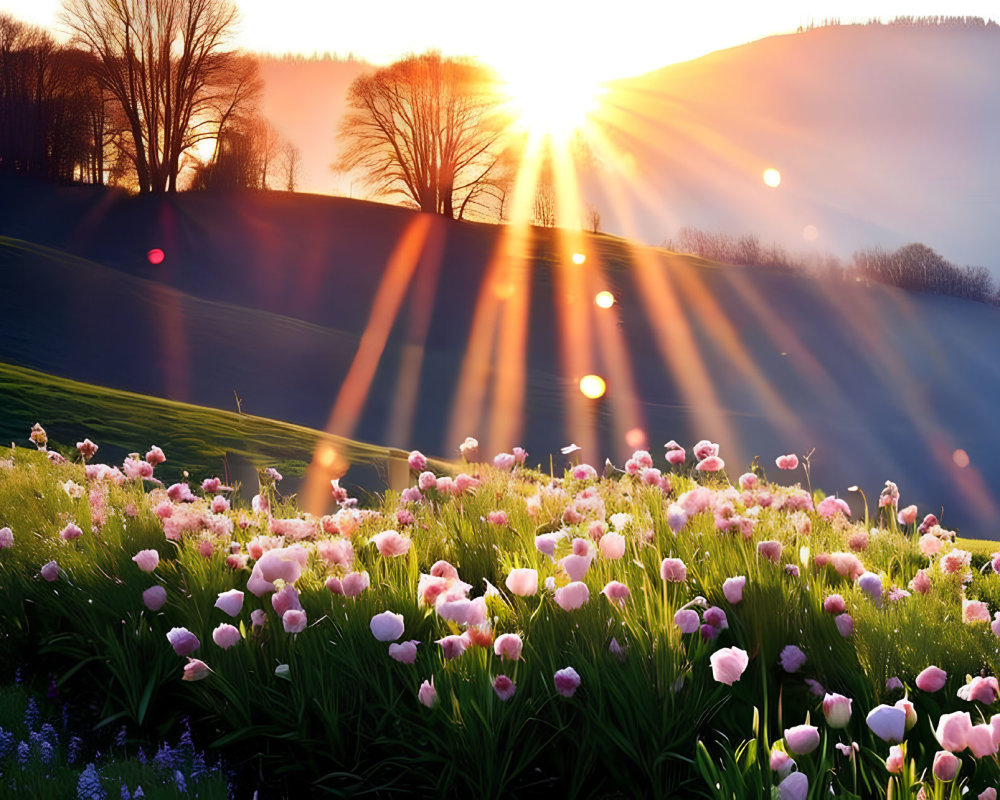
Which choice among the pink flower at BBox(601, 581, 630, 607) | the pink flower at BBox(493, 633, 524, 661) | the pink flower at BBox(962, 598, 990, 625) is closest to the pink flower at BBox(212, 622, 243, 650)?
the pink flower at BBox(493, 633, 524, 661)

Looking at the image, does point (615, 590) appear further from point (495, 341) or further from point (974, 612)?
point (495, 341)

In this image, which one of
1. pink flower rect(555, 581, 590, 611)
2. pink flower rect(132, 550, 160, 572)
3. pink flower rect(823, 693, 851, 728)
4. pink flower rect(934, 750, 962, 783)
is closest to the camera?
pink flower rect(934, 750, 962, 783)

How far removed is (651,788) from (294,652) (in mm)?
1531

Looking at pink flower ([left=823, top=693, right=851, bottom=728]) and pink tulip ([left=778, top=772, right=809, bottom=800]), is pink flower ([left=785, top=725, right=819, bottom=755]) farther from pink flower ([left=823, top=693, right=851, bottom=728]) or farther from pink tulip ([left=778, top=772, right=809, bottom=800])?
pink flower ([left=823, top=693, right=851, bottom=728])

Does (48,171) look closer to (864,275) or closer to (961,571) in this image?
(864,275)

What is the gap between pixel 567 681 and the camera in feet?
9.32

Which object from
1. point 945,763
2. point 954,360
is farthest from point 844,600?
point 954,360

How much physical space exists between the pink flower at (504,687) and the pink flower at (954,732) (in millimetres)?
1339

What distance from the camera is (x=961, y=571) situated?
4.62 metres

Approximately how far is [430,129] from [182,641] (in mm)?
44257

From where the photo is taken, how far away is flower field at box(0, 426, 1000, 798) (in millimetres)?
2828

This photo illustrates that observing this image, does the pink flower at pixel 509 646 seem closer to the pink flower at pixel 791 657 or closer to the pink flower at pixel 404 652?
the pink flower at pixel 404 652

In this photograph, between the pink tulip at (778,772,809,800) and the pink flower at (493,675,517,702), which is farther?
the pink flower at (493,675,517,702)

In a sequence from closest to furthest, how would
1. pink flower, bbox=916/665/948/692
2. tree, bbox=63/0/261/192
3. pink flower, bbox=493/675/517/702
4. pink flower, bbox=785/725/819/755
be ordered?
pink flower, bbox=785/725/819/755 < pink flower, bbox=916/665/948/692 < pink flower, bbox=493/675/517/702 < tree, bbox=63/0/261/192
